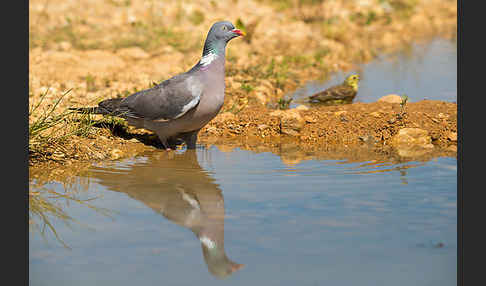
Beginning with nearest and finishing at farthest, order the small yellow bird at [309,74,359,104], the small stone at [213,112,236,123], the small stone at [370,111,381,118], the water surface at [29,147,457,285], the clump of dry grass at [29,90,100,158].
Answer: the water surface at [29,147,457,285] < the clump of dry grass at [29,90,100,158] < the small stone at [370,111,381,118] < the small stone at [213,112,236,123] < the small yellow bird at [309,74,359,104]

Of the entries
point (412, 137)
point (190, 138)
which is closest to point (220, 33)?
point (190, 138)

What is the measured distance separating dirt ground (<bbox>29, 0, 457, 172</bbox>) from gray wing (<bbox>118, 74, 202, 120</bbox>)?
404mm

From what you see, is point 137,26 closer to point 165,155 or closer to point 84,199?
point 165,155

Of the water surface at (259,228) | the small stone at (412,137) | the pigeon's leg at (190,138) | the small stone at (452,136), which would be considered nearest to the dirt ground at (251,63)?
the small stone at (452,136)

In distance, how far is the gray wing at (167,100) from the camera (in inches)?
229

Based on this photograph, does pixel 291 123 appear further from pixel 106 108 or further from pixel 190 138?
pixel 106 108

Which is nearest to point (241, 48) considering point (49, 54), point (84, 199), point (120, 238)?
point (49, 54)

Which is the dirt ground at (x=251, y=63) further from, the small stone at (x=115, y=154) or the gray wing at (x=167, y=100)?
the gray wing at (x=167, y=100)

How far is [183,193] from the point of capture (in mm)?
4680

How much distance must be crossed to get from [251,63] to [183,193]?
547 cm

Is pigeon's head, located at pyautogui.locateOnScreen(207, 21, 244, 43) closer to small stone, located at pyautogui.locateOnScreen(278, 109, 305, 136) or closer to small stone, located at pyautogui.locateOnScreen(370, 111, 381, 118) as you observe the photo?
small stone, located at pyautogui.locateOnScreen(278, 109, 305, 136)

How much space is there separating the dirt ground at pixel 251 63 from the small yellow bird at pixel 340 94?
77cm

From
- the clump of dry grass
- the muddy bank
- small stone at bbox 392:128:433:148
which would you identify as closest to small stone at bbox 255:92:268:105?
the muddy bank

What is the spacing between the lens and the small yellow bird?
7.98 meters
